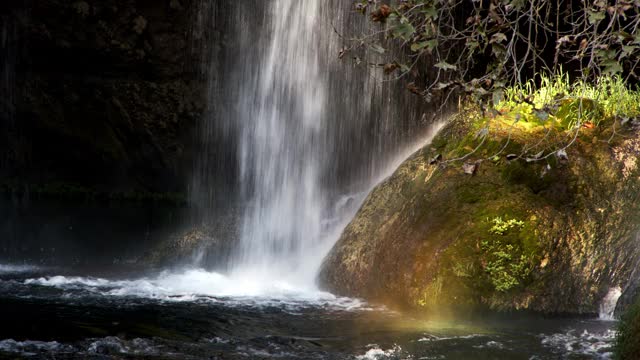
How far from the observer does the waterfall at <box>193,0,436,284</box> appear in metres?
13.3

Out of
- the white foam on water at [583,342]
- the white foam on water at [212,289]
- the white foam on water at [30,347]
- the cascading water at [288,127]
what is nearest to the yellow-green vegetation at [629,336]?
the white foam on water at [583,342]

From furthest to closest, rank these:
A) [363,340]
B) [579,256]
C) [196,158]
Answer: [196,158] < [579,256] < [363,340]

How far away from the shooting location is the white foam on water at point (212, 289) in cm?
891

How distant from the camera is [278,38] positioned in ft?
49.5

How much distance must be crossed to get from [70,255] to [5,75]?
569 cm

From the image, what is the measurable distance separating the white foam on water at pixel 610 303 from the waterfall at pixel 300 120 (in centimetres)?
507

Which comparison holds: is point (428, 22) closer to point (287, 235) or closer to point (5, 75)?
point (287, 235)

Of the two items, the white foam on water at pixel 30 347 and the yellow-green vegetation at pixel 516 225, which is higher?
the yellow-green vegetation at pixel 516 225

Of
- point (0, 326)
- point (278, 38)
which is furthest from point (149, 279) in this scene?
point (278, 38)

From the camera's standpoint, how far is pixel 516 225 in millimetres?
8070

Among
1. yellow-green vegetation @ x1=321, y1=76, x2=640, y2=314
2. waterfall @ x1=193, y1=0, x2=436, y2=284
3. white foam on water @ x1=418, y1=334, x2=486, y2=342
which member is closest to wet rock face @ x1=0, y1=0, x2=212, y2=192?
waterfall @ x1=193, y1=0, x2=436, y2=284

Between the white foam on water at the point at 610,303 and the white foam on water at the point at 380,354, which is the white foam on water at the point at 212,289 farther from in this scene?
the white foam on water at the point at 610,303

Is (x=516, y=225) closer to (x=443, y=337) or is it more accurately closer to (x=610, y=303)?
(x=610, y=303)

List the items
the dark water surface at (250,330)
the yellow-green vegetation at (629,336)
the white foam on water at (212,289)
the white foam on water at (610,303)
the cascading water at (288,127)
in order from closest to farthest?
the yellow-green vegetation at (629,336), the dark water surface at (250,330), the white foam on water at (610,303), the white foam on water at (212,289), the cascading water at (288,127)
